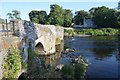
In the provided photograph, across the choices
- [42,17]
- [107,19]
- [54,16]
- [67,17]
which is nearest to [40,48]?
[107,19]

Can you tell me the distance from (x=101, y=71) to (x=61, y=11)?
77286 mm

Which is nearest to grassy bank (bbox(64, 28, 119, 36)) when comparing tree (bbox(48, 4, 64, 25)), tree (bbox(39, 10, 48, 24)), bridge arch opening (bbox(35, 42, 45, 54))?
tree (bbox(48, 4, 64, 25))

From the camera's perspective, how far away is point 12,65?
564 inches

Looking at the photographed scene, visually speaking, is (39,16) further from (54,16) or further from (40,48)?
(40,48)

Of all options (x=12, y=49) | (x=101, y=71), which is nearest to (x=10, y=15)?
(x=101, y=71)

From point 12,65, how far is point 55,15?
267 feet

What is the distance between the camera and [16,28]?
1895cm

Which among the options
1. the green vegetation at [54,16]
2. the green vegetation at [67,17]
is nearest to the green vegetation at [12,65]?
the green vegetation at [67,17]

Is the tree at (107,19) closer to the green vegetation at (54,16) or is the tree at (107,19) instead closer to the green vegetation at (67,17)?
the green vegetation at (67,17)

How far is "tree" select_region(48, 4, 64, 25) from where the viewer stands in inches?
3686

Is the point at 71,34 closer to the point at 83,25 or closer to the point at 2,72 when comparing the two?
the point at 83,25

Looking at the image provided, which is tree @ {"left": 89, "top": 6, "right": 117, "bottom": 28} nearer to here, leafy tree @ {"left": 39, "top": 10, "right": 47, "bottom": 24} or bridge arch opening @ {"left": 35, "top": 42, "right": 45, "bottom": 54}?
leafy tree @ {"left": 39, "top": 10, "right": 47, "bottom": 24}

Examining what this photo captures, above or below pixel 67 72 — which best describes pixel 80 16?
above

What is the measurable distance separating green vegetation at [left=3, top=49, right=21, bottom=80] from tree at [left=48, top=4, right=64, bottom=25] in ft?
256
